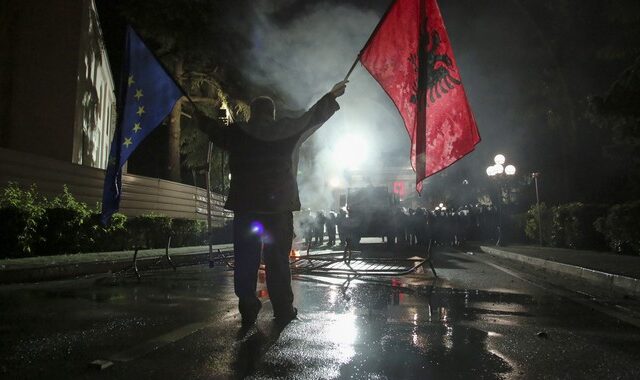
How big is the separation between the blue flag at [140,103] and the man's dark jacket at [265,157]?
185 cm

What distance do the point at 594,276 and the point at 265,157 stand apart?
22.2ft

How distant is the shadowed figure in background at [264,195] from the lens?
414cm

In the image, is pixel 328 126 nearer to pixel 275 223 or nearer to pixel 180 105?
pixel 180 105

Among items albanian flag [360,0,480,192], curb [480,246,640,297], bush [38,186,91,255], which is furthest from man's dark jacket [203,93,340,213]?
bush [38,186,91,255]

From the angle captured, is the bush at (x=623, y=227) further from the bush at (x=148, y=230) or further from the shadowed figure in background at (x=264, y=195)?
the bush at (x=148, y=230)

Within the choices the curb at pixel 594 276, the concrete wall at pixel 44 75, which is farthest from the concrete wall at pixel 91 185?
the curb at pixel 594 276

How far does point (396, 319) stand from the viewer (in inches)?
174

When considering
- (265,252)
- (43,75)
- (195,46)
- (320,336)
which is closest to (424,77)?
(265,252)

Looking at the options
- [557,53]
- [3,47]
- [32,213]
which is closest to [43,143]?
[3,47]

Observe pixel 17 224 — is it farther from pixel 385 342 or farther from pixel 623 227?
pixel 623 227

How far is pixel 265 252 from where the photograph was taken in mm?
4277

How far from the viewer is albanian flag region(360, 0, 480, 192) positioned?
5234mm

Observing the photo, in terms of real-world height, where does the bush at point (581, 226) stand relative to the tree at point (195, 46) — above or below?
below

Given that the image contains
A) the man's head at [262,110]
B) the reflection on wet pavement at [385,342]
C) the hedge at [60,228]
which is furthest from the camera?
the hedge at [60,228]
